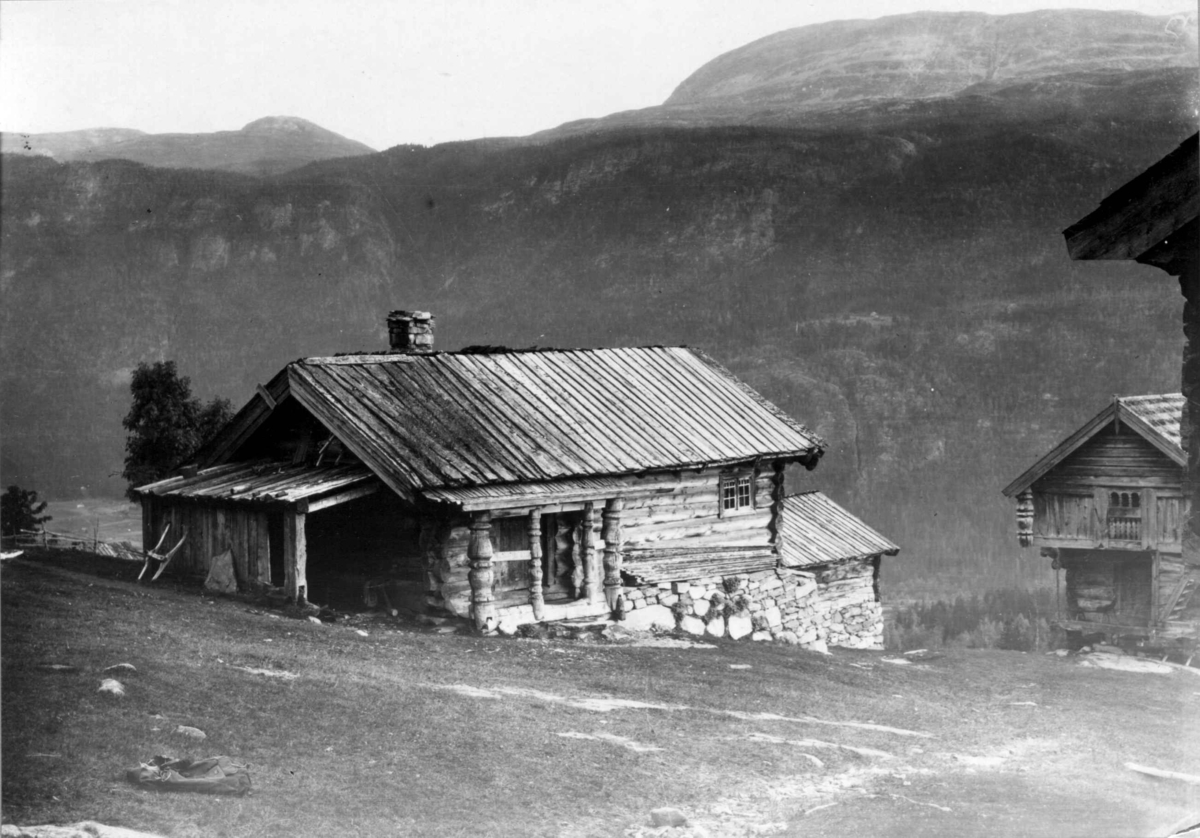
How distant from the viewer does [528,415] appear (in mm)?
21266

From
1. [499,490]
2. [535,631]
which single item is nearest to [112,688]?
[499,490]

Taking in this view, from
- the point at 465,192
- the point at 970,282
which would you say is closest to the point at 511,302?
the point at 465,192

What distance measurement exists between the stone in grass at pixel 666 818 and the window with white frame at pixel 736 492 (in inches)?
511

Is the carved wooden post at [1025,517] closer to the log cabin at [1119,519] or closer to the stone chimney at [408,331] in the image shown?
the log cabin at [1119,519]

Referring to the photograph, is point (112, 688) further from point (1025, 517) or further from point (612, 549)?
point (1025, 517)

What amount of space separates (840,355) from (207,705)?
178ft

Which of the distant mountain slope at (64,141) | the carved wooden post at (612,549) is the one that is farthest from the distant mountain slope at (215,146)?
the carved wooden post at (612,549)

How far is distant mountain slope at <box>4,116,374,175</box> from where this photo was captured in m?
16.8

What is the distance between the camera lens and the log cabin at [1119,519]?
91.9 ft

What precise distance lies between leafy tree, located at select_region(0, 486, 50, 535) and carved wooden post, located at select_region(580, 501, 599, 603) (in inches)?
325

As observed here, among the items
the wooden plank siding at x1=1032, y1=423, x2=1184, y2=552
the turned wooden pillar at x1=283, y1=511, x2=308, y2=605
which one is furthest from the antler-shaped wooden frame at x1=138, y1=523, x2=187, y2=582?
the wooden plank siding at x1=1032, y1=423, x2=1184, y2=552

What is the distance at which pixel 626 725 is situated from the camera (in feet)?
45.0

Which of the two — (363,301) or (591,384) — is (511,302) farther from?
(591,384)

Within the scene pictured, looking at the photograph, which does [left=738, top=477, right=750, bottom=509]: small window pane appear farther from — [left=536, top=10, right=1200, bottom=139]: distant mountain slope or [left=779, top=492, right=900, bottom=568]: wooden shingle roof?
[left=536, top=10, right=1200, bottom=139]: distant mountain slope
